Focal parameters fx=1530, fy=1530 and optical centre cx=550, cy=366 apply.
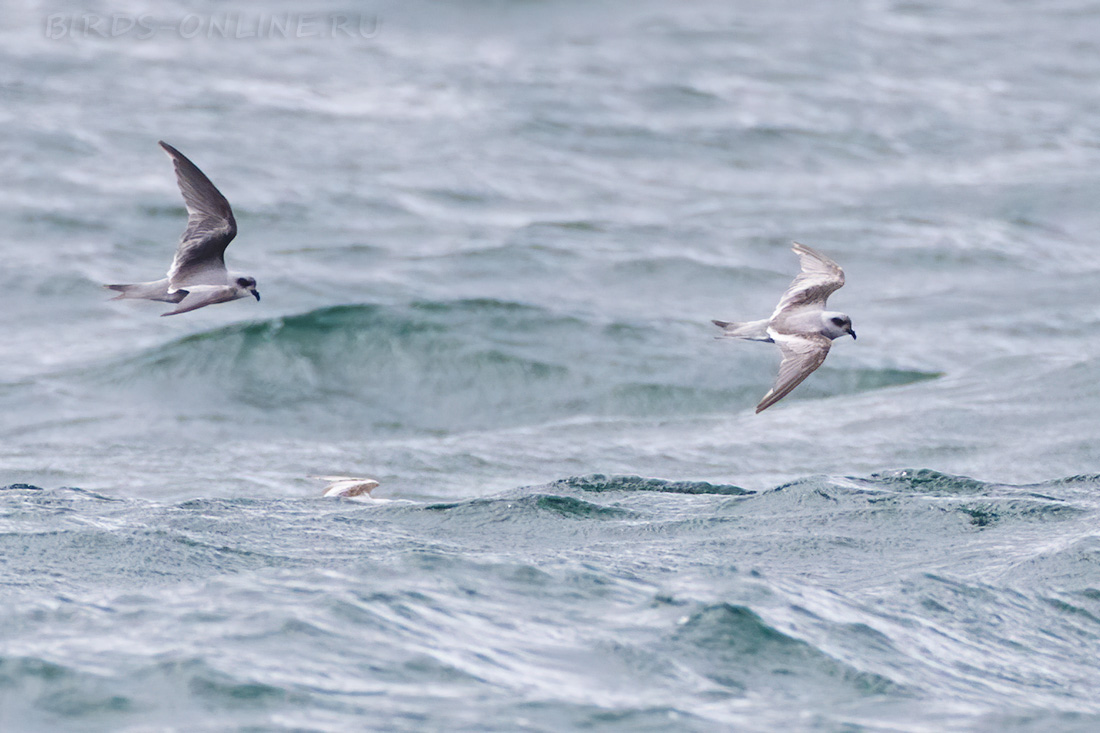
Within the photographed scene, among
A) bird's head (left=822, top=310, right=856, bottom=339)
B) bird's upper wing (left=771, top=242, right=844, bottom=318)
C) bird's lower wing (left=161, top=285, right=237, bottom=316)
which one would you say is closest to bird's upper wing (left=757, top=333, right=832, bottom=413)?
bird's head (left=822, top=310, right=856, bottom=339)

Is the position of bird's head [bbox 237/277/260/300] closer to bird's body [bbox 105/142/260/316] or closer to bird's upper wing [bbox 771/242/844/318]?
bird's body [bbox 105/142/260/316]

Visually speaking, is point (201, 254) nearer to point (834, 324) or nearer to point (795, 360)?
point (795, 360)

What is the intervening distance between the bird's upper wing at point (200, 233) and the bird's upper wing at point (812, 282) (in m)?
3.70

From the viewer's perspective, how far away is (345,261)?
17.2m

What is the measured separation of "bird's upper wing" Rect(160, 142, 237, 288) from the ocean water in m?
1.55

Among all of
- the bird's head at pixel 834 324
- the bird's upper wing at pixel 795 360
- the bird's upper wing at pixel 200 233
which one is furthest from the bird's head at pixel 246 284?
the bird's head at pixel 834 324

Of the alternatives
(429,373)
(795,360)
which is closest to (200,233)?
(795,360)

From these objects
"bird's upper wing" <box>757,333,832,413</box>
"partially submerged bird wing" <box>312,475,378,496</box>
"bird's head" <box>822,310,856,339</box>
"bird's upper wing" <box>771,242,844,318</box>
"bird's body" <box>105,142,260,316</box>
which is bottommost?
"partially submerged bird wing" <box>312,475,378,496</box>

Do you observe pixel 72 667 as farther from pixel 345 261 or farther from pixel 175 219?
pixel 175 219

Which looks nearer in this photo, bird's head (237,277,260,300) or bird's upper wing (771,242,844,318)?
bird's head (237,277,260,300)

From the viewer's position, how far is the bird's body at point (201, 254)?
9633 millimetres

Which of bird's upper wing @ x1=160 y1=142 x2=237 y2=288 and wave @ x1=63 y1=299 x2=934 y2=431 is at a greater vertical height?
bird's upper wing @ x1=160 y1=142 x2=237 y2=288

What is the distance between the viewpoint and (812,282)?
10648 mm

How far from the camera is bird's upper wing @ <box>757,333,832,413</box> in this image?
30.1 feet
